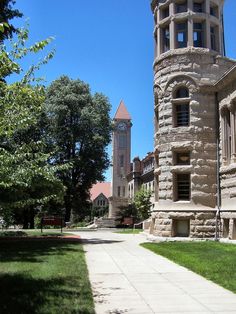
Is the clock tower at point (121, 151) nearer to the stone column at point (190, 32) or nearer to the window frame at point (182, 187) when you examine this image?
the window frame at point (182, 187)

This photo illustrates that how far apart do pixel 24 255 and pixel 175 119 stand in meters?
14.7

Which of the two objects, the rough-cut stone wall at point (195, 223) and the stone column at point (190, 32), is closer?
the rough-cut stone wall at point (195, 223)

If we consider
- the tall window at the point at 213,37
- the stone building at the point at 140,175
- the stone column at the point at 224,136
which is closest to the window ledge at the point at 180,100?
the stone column at the point at 224,136

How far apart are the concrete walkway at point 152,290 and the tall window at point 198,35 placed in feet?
57.4

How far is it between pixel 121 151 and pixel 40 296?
9952cm

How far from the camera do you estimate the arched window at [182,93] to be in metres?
27.3

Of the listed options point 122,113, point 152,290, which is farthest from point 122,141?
point 152,290

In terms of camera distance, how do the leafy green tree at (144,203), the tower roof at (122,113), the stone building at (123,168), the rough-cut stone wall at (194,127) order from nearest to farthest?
Answer: the rough-cut stone wall at (194,127) < the leafy green tree at (144,203) < the stone building at (123,168) < the tower roof at (122,113)

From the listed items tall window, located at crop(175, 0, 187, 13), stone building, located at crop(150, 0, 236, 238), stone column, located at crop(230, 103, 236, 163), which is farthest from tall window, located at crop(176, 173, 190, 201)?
tall window, located at crop(175, 0, 187, 13)

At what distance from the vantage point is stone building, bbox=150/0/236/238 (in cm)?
2538

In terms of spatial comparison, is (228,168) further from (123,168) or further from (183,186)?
(123,168)

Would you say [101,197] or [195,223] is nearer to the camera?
[195,223]

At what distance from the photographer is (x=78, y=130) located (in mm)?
39188

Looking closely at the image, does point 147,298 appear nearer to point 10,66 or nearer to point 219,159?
point 10,66
